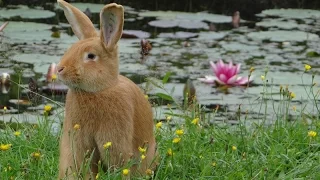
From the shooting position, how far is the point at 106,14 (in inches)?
132

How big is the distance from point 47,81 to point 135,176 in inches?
117

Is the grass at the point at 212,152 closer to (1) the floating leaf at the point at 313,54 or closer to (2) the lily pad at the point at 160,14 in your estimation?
(1) the floating leaf at the point at 313,54

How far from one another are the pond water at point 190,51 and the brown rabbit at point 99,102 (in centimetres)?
196

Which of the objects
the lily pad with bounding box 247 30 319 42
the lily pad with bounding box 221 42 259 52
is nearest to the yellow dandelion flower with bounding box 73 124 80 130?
the lily pad with bounding box 221 42 259 52

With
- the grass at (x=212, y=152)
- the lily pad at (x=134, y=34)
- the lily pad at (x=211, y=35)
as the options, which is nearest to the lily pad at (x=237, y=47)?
the lily pad at (x=211, y=35)

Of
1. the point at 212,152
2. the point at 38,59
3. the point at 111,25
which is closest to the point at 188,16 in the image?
the point at 38,59

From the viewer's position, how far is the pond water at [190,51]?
20.5 ft

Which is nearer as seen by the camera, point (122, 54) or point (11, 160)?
point (11, 160)

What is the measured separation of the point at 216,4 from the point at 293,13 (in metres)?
1.11

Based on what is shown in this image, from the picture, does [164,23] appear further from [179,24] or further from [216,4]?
[216,4]

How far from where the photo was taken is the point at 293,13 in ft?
32.2

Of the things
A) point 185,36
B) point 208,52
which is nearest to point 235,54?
point 208,52

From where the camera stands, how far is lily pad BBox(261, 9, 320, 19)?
9703 millimetres

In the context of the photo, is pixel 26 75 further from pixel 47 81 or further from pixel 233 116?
pixel 233 116
